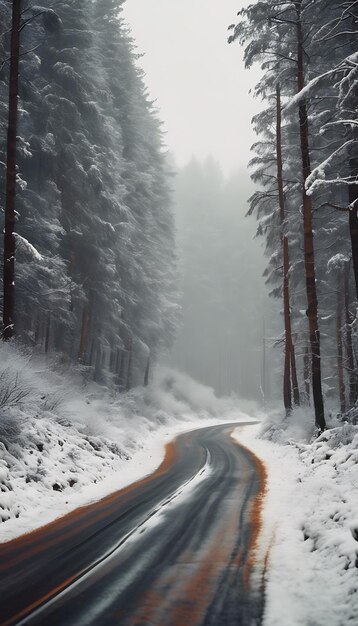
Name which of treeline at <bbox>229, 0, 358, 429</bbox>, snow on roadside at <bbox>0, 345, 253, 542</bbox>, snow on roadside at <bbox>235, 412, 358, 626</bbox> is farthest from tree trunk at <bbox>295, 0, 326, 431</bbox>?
snow on roadside at <bbox>0, 345, 253, 542</bbox>

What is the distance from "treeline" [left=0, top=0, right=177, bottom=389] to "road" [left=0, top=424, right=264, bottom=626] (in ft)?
24.7

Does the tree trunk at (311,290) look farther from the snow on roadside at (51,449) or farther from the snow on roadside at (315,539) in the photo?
the snow on roadside at (51,449)

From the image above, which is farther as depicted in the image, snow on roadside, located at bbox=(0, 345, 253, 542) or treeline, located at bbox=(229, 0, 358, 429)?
treeline, located at bbox=(229, 0, 358, 429)

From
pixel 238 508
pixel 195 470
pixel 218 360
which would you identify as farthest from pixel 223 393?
pixel 238 508

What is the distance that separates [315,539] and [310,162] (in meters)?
18.0

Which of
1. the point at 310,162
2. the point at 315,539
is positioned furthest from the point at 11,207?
the point at 310,162

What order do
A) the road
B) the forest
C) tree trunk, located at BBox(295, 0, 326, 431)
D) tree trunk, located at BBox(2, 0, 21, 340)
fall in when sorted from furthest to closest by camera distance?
tree trunk, located at BBox(295, 0, 326, 431)
the forest
tree trunk, located at BBox(2, 0, 21, 340)
the road

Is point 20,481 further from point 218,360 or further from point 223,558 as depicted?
point 218,360

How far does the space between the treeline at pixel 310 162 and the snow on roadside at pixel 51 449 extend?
688 centimetres

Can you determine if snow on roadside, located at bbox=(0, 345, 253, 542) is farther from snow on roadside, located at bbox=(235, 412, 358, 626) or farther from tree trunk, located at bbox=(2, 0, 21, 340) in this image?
snow on roadside, located at bbox=(235, 412, 358, 626)

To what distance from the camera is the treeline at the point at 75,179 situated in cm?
1689

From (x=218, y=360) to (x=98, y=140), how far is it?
192 ft

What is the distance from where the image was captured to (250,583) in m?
4.98

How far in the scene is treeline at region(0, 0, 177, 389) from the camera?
1689 centimetres
